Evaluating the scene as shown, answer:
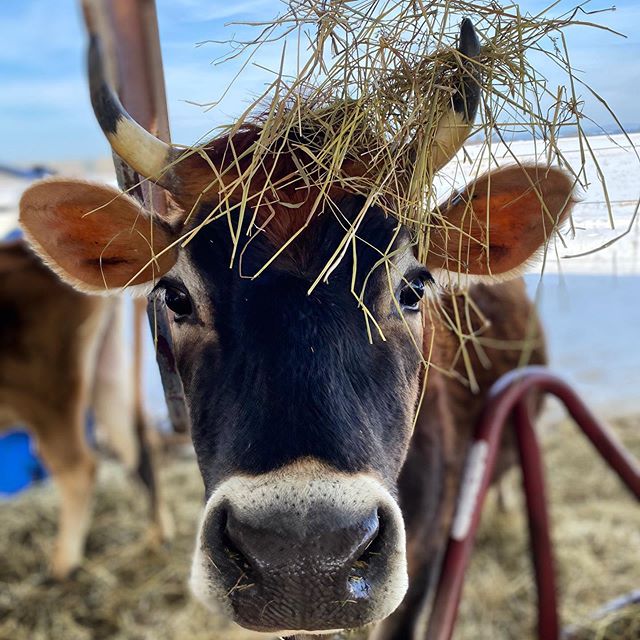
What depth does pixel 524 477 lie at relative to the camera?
7.29 ft

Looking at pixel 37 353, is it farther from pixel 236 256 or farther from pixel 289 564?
pixel 289 564

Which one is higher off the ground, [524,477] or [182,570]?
[524,477]

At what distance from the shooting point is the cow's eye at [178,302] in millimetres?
1390

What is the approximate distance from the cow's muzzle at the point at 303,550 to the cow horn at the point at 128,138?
24.5 inches

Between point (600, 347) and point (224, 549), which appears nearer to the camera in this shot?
point (224, 549)

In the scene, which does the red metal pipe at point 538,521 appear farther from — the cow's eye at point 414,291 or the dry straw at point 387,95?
the dry straw at point 387,95

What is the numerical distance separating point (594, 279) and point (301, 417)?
2025mm

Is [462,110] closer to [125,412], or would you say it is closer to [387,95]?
[387,95]

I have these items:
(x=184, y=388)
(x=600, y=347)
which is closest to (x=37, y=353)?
(x=184, y=388)

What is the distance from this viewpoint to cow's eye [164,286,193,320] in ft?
4.56

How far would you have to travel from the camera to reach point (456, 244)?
1485mm

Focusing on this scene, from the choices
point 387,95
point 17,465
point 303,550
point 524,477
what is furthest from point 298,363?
point 17,465

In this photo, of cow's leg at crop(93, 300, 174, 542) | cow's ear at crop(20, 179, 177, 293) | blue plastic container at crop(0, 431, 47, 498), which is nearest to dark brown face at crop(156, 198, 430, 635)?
cow's ear at crop(20, 179, 177, 293)

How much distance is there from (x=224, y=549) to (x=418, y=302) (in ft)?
2.18
